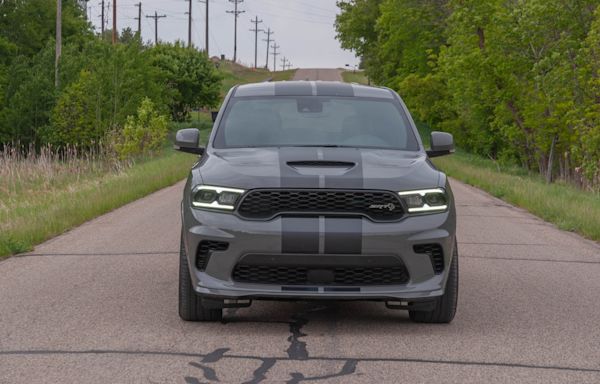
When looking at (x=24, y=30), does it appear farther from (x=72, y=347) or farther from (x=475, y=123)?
(x=72, y=347)

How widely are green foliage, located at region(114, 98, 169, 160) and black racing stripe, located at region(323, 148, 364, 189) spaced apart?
82.0ft

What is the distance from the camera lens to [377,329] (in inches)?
282

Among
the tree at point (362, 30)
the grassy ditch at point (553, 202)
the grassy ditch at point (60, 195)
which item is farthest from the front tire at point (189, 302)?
the tree at point (362, 30)

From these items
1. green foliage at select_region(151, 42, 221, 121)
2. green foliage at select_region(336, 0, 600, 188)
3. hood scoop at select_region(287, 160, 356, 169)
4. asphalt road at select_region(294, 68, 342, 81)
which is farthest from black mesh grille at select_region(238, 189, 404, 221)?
asphalt road at select_region(294, 68, 342, 81)

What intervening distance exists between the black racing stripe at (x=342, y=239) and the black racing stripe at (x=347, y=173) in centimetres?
28

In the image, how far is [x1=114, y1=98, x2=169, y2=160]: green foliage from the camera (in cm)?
3234

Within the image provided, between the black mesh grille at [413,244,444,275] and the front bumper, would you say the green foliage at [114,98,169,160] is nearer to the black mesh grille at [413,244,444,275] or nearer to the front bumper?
the front bumper

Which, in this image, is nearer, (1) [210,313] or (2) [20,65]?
(1) [210,313]

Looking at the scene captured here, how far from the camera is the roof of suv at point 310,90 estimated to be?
859 centimetres

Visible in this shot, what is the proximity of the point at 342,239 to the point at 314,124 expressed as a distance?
1805mm

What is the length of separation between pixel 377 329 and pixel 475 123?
1564 inches

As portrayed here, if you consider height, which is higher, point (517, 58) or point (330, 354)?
point (517, 58)

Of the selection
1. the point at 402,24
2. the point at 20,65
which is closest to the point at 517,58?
the point at 402,24

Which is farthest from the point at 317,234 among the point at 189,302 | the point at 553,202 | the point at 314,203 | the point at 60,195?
the point at 60,195
